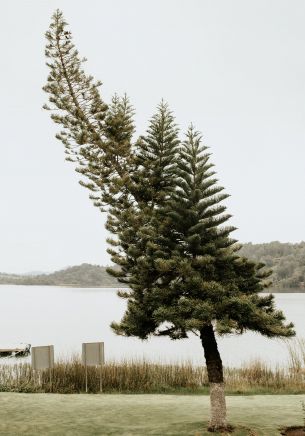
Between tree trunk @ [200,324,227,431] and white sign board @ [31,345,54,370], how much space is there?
7586mm

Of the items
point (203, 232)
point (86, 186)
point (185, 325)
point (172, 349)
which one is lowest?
point (172, 349)

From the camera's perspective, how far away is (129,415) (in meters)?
11.7

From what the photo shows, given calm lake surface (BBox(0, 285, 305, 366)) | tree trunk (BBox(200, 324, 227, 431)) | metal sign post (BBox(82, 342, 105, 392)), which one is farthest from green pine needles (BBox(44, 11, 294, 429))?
calm lake surface (BBox(0, 285, 305, 366))

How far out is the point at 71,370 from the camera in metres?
18.0

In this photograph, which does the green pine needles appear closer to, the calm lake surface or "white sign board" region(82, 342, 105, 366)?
"white sign board" region(82, 342, 105, 366)

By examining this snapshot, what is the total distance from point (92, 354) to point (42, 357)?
1713mm

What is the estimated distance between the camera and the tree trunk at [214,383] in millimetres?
10188

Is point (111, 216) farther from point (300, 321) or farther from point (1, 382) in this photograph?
point (300, 321)

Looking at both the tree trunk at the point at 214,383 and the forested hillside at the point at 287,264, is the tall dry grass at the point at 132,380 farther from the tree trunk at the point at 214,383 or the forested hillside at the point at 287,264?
the forested hillside at the point at 287,264

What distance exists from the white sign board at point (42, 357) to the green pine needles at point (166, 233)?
4.96 m

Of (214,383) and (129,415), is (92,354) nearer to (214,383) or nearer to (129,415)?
(129,415)

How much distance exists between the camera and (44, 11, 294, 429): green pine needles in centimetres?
1042

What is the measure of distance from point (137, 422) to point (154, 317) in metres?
2.41

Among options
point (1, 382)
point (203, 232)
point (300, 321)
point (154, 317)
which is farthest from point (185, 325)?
point (300, 321)
